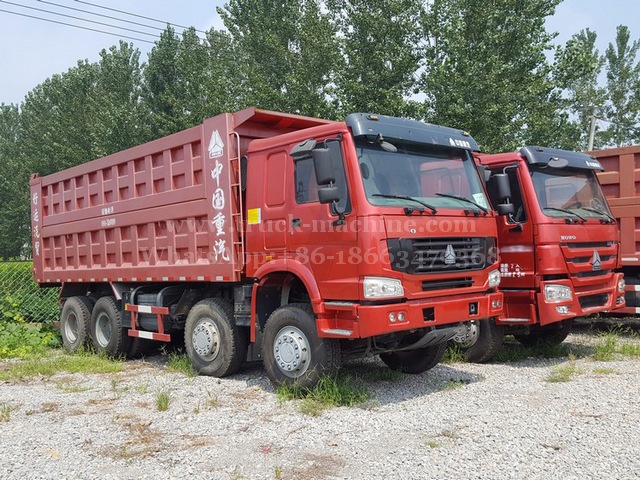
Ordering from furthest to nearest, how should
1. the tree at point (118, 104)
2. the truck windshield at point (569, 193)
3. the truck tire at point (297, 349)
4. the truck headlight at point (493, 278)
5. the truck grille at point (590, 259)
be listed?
the tree at point (118, 104), the truck windshield at point (569, 193), the truck grille at point (590, 259), the truck headlight at point (493, 278), the truck tire at point (297, 349)

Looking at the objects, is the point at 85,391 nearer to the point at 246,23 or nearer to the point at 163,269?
the point at 163,269

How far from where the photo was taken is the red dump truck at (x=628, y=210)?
29.8ft

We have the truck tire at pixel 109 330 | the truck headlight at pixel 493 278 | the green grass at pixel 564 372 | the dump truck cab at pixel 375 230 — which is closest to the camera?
the dump truck cab at pixel 375 230

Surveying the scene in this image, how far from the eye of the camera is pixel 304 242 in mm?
5887

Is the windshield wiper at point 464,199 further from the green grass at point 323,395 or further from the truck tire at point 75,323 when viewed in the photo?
the truck tire at point 75,323

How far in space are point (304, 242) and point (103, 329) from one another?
504 cm

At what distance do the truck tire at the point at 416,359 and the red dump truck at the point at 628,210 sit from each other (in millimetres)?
3859

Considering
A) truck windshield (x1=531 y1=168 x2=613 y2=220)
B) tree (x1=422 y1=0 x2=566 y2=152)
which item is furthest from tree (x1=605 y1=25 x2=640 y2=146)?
truck windshield (x1=531 y1=168 x2=613 y2=220)

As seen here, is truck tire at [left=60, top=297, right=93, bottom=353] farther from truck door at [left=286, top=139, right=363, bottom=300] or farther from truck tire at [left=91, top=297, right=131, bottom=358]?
truck door at [left=286, top=139, right=363, bottom=300]

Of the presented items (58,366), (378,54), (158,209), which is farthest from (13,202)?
(158,209)

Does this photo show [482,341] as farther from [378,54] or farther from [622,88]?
[622,88]

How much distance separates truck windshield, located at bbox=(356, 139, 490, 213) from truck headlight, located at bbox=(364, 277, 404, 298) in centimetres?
69

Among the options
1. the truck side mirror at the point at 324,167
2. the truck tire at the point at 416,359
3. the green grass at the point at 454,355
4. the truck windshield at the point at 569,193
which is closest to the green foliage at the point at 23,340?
the truck tire at the point at 416,359

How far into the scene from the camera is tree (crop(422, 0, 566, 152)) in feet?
54.3
